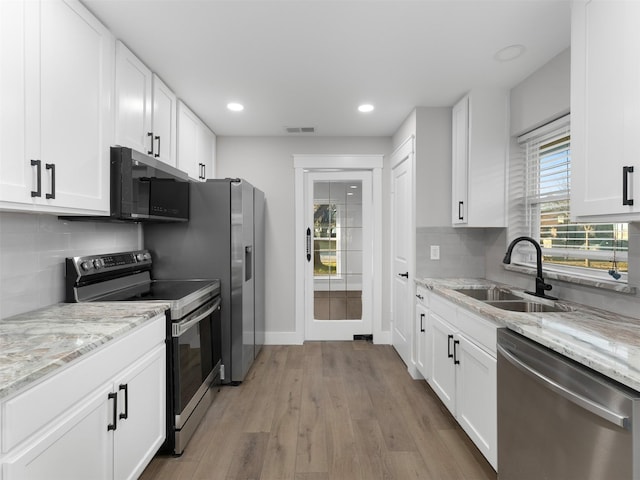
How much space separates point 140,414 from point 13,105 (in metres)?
1.44

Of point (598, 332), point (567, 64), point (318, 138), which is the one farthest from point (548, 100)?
point (318, 138)

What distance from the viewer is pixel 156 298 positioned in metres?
2.21

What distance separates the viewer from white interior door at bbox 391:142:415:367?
3338 mm

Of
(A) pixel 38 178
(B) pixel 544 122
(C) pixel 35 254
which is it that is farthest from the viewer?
(B) pixel 544 122

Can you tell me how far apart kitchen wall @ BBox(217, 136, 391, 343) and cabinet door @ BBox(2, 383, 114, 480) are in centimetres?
270

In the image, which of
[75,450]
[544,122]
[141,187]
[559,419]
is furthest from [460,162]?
[75,450]

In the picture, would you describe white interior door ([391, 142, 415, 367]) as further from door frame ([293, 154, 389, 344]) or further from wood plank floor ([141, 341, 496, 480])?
wood plank floor ([141, 341, 496, 480])

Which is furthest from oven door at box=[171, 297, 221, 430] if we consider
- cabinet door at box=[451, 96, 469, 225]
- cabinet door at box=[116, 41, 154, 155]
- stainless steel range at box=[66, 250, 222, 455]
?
cabinet door at box=[451, 96, 469, 225]

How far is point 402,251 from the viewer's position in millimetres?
3664

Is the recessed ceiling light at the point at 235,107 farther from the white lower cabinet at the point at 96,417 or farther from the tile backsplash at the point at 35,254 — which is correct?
the white lower cabinet at the point at 96,417

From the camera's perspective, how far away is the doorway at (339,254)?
165 inches

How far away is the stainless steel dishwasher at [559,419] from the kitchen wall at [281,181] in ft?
8.31

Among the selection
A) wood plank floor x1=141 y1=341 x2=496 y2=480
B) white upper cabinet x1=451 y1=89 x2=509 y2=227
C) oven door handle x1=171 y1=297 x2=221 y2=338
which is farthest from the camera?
white upper cabinet x1=451 y1=89 x2=509 y2=227

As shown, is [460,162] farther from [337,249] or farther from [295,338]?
[295,338]
